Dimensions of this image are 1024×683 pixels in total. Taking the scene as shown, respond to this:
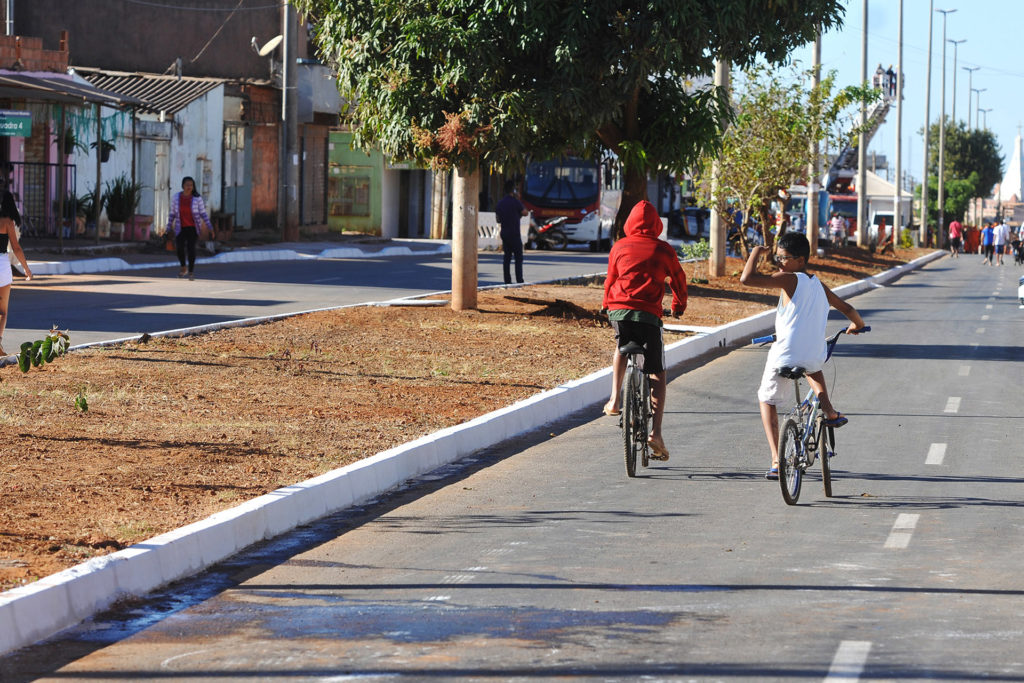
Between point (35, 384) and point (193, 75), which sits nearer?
point (35, 384)

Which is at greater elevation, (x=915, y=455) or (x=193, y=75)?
(x=193, y=75)

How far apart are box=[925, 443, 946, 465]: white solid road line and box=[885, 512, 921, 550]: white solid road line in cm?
219

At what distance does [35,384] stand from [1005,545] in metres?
8.01

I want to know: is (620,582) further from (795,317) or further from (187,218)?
(187,218)

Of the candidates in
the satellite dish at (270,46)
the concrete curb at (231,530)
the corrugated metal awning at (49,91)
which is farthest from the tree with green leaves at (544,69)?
the satellite dish at (270,46)

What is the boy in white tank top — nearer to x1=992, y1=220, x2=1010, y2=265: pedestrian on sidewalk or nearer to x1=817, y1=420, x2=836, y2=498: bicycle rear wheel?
x1=817, y1=420, x2=836, y2=498: bicycle rear wheel

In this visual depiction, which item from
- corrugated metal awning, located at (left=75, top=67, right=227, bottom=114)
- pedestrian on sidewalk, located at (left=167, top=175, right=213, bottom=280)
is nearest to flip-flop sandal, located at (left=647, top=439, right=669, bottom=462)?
pedestrian on sidewalk, located at (left=167, top=175, right=213, bottom=280)

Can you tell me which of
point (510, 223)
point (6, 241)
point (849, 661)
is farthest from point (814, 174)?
point (849, 661)

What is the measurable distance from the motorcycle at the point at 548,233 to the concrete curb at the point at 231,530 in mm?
34065

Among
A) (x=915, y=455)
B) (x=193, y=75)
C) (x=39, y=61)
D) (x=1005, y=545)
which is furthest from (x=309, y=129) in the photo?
(x=1005, y=545)

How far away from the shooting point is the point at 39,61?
32.9 meters

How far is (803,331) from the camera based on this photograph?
30.3 feet

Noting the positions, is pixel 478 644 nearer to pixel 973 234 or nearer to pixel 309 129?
pixel 309 129

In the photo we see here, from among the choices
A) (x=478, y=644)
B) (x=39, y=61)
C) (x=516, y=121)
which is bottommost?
(x=478, y=644)
